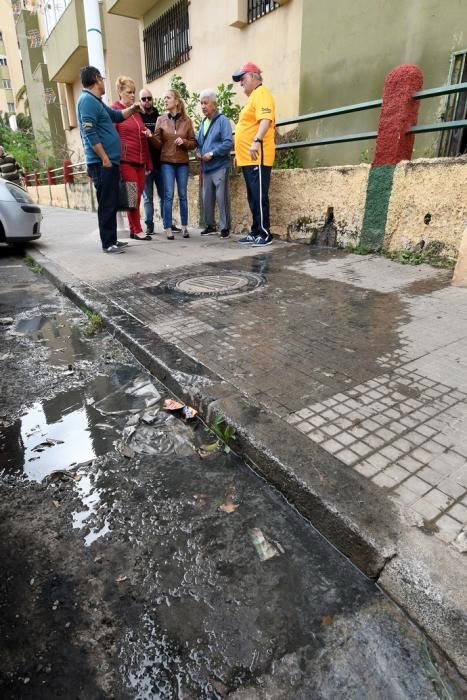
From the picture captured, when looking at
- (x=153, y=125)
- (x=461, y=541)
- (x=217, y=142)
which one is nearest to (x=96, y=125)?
(x=153, y=125)

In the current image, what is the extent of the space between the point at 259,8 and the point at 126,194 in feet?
17.2

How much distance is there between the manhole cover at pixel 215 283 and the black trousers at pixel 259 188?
5.12 feet

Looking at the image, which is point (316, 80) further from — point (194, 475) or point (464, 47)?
point (194, 475)

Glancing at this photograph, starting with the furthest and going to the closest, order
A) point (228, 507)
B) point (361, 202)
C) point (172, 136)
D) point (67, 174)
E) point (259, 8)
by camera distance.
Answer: point (67, 174), point (259, 8), point (172, 136), point (361, 202), point (228, 507)

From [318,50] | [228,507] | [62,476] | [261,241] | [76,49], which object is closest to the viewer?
[228,507]

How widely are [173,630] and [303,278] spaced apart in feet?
11.4

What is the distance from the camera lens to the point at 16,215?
6352mm

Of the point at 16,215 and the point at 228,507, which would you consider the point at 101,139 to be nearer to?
the point at 16,215

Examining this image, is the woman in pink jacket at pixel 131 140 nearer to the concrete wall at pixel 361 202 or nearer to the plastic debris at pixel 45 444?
the concrete wall at pixel 361 202

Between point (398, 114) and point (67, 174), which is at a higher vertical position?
point (398, 114)

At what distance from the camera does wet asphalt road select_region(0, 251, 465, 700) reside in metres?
1.12

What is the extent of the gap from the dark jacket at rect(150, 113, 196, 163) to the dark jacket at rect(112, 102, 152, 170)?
188 mm

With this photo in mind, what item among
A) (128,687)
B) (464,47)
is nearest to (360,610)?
(128,687)

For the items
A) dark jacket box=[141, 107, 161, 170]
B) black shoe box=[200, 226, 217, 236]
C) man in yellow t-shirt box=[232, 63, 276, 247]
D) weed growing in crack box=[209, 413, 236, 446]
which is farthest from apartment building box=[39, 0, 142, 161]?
weed growing in crack box=[209, 413, 236, 446]
